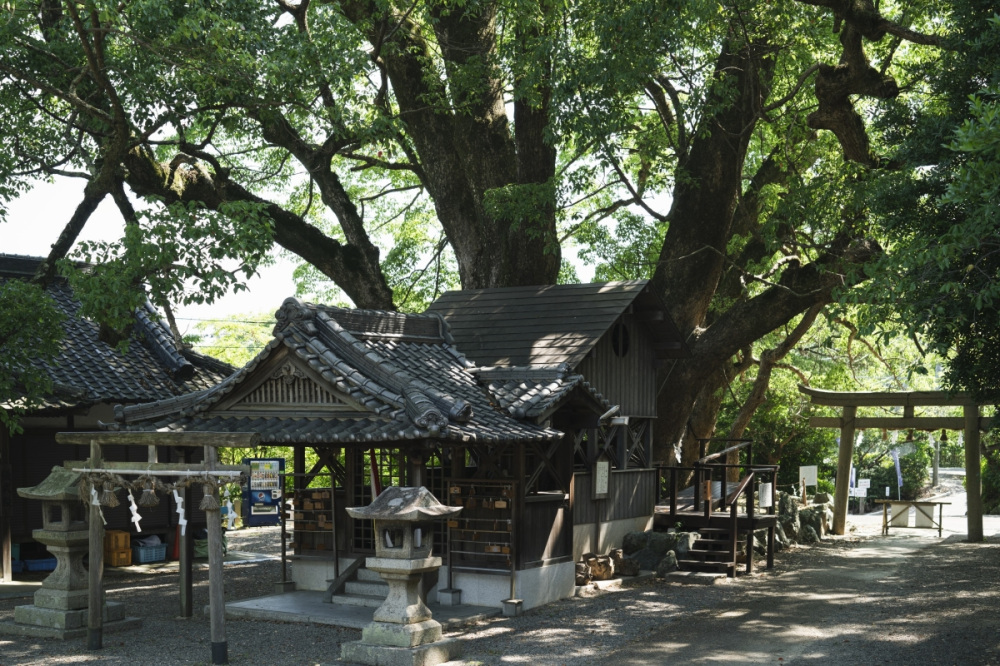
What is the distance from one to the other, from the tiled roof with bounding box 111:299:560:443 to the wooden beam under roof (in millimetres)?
1283

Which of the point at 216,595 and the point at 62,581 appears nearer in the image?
the point at 216,595

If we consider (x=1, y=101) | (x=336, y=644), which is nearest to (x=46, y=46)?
(x=1, y=101)

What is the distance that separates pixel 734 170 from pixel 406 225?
39.4ft

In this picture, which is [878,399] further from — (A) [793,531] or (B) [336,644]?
(B) [336,644]

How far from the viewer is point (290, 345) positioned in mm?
14406

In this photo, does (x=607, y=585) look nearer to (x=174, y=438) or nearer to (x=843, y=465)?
(x=174, y=438)

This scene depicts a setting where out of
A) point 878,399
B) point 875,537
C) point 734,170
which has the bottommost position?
point 875,537

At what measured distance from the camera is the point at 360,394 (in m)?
13.7

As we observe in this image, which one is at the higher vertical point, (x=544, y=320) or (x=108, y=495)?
(x=544, y=320)

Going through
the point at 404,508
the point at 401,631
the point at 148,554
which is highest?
the point at 404,508

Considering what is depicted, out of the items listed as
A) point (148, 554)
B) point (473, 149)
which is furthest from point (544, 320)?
point (148, 554)

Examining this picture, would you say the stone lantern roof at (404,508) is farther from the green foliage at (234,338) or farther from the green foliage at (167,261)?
the green foliage at (234,338)

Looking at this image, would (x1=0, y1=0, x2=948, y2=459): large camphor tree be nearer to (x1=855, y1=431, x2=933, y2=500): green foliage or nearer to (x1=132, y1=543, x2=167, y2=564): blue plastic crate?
(x1=132, y1=543, x2=167, y2=564): blue plastic crate

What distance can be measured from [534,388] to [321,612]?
4.43 meters
